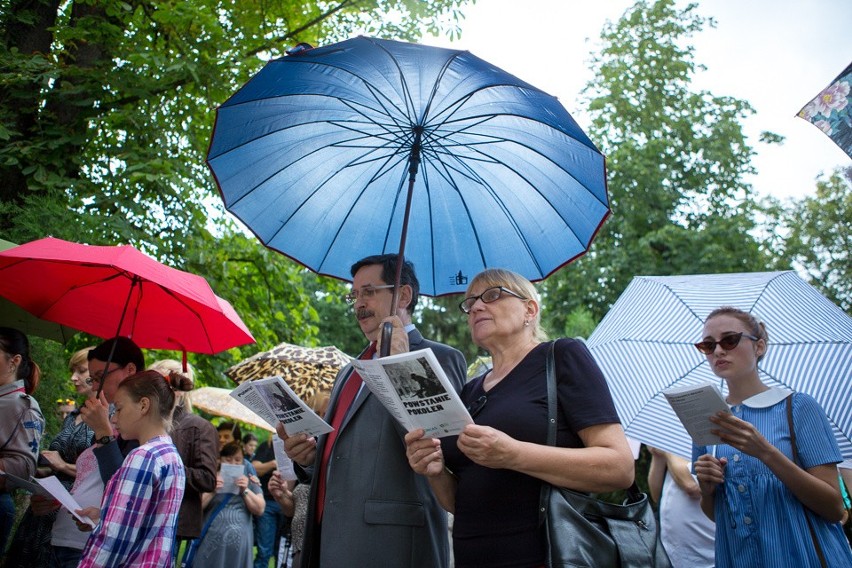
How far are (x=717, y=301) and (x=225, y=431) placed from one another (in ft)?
21.0

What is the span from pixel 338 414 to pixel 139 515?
0.98 m

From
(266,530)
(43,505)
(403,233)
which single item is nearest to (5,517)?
(43,505)

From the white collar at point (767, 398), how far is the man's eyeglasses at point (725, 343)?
0.25 meters

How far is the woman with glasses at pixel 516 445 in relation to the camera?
252 cm

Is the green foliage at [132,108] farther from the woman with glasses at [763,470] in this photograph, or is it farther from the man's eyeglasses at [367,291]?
the woman with glasses at [763,470]

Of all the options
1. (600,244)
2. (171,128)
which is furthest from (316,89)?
(600,244)

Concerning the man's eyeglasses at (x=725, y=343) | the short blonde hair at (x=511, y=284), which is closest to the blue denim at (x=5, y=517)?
the short blonde hair at (x=511, y=284)

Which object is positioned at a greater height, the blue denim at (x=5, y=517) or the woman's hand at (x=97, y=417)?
the woman's hand at (x=97, y=417)

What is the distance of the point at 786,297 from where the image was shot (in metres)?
4.28

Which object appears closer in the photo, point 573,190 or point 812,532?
point 812,532

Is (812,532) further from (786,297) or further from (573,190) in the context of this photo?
(573,190)

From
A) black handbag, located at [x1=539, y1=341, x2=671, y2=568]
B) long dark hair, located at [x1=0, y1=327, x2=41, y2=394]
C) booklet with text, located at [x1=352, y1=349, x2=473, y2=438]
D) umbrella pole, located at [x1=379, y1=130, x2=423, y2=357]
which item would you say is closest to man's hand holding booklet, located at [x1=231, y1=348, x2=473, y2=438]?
booklet with text, located at [x1=352, y1=349, x2=473, y2=438]

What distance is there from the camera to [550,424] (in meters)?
2.68

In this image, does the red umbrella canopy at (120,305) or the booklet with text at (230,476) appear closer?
the red umbrella canopy at (120,305)
